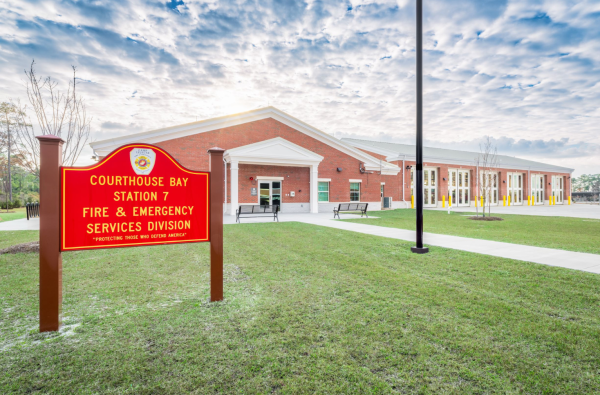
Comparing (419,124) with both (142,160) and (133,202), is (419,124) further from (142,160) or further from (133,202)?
(133,202)

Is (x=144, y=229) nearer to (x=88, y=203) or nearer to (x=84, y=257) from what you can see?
(x=88, y=203)

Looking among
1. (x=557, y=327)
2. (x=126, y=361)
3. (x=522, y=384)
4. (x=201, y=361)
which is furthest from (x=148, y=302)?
(x=557, y=327)

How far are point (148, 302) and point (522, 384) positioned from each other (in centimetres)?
451

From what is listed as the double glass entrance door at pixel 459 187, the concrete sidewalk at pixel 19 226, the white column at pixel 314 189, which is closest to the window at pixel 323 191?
the white column at pixel 314 189

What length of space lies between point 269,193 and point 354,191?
8.48m

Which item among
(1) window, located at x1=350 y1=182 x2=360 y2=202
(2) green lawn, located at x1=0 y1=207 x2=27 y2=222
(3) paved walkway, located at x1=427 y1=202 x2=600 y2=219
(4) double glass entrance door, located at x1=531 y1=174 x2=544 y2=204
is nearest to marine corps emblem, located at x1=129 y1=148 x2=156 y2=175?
(2) green lawn, located at x1=0 y1=207 x2=27 y2=222

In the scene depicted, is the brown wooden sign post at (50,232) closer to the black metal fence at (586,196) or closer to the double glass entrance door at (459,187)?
the double glass entrance door at (459,187)

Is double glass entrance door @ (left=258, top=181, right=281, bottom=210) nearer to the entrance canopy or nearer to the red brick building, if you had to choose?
the red brick building

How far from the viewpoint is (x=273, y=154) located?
67.8 feet

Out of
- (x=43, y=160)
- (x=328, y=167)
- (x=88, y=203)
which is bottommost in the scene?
(x=88, y=203)

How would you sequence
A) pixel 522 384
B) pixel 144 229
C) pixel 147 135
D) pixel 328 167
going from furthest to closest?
1. pixel 328 167
2. pixel 147 135
3. pixel 144 229
4. pixel 522 384

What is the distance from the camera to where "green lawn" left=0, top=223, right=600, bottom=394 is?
2555 mm

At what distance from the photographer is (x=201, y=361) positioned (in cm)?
284

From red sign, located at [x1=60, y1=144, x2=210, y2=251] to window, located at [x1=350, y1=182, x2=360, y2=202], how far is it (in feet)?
74.4
